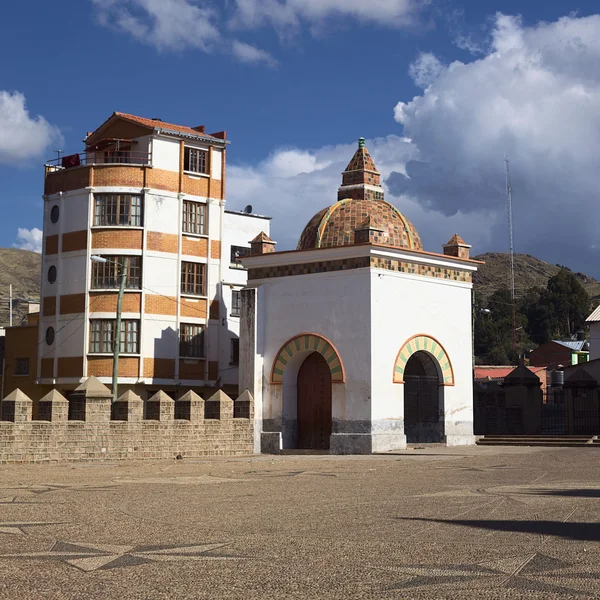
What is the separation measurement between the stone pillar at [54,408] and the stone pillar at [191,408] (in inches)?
162

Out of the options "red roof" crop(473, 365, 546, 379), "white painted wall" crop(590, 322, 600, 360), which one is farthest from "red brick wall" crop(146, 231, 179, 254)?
"red roof" crop(473, 365, 546, 379)

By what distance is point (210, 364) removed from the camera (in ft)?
141

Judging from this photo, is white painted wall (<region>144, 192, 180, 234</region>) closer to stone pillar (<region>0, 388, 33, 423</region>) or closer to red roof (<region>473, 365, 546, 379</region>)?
stone pillar (<region>0, 388, 33, 423</region>)

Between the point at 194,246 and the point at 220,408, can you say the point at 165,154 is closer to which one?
the point at 194,246

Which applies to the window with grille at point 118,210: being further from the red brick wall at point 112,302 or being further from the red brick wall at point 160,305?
the red brick wall at point 160,305

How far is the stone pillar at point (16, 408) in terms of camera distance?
23656mm

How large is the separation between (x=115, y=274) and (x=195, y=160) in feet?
21.4

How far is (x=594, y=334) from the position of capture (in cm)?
6450

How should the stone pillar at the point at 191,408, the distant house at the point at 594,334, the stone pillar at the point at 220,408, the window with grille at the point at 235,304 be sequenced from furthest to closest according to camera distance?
the distant house at the point at 594,334, the window with grille at the point at 235,304, the stone pillar at the point at 220,408, the stone pillar at the point at 191,408

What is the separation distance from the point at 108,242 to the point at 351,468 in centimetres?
2245

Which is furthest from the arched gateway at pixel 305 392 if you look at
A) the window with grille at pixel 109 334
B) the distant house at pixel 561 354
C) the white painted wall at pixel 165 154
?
the distant house at pixel 561 354

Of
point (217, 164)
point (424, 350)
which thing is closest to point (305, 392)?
point (424, 350)

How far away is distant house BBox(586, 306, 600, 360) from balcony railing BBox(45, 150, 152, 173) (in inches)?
1327

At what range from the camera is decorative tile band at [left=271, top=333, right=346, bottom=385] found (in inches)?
1155
